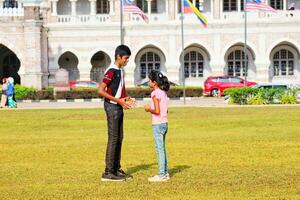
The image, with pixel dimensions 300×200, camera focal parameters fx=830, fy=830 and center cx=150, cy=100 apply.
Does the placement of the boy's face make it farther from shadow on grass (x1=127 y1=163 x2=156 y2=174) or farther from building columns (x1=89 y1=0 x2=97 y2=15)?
building columns (x1=89 y1=0 x2=97 y2=15)

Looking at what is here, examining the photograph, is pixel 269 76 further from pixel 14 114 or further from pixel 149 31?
pixel 14 114

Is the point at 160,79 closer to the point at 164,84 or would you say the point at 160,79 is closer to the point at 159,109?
the point at 164,84

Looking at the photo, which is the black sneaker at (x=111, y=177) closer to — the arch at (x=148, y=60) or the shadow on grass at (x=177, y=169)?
the shadow on grass at (x=177, y=169)

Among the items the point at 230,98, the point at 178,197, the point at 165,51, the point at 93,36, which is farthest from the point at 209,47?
the point at 178,197

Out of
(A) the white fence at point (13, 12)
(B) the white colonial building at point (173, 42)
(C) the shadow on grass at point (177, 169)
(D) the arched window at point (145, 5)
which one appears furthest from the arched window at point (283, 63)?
(C) the shadow on grass at point (177, 169)

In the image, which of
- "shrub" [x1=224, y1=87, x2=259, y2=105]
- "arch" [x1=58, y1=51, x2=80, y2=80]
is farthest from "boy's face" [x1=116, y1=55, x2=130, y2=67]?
"arch" [x1=58, y1=51, x2=80, y2=80]

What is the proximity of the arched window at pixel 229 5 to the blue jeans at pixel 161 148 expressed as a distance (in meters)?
47.1

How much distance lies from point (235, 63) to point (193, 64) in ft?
9.79

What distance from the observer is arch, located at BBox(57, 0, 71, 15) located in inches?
2339

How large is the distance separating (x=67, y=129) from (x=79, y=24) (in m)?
33.3

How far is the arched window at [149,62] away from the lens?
58.9m

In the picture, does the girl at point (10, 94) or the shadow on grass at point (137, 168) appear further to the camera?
the girl at point (10, 94)

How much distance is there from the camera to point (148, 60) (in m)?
59.2

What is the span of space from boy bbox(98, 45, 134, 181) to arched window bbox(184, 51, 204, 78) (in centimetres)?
4502
